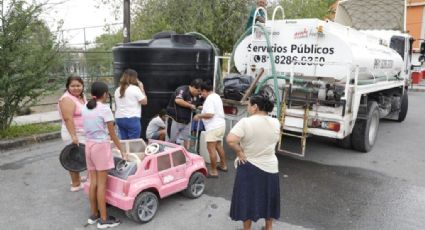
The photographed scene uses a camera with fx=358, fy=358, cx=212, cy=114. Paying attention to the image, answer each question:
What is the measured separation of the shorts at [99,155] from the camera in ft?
11.5

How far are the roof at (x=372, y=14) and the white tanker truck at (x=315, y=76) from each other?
151 inches

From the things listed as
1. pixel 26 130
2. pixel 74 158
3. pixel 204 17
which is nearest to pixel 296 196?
pixel 74 158

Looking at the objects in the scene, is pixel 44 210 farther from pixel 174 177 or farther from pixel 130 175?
pixel 174 177

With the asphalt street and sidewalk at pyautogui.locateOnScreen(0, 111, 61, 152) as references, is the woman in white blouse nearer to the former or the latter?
the asphalt street

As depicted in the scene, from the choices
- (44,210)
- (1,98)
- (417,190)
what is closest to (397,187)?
(417,190)

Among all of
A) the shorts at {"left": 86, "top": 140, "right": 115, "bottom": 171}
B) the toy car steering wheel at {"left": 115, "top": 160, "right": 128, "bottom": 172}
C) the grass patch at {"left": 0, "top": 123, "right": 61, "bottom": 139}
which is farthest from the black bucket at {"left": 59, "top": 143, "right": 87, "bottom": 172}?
the grass patch at {"left": 0, "top": 123, "right": 61, "bottom": 139}

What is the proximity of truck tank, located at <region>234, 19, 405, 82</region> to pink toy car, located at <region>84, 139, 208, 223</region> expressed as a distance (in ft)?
7.69

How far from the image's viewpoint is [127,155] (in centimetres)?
399

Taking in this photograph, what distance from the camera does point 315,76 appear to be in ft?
19.2

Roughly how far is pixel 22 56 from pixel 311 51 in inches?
202

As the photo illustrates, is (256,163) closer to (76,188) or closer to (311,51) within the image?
(76,188)

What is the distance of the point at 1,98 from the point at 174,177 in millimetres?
4368

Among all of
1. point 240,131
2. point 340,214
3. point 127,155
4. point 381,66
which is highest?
point 381,66

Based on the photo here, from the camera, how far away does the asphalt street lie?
12.7ft
